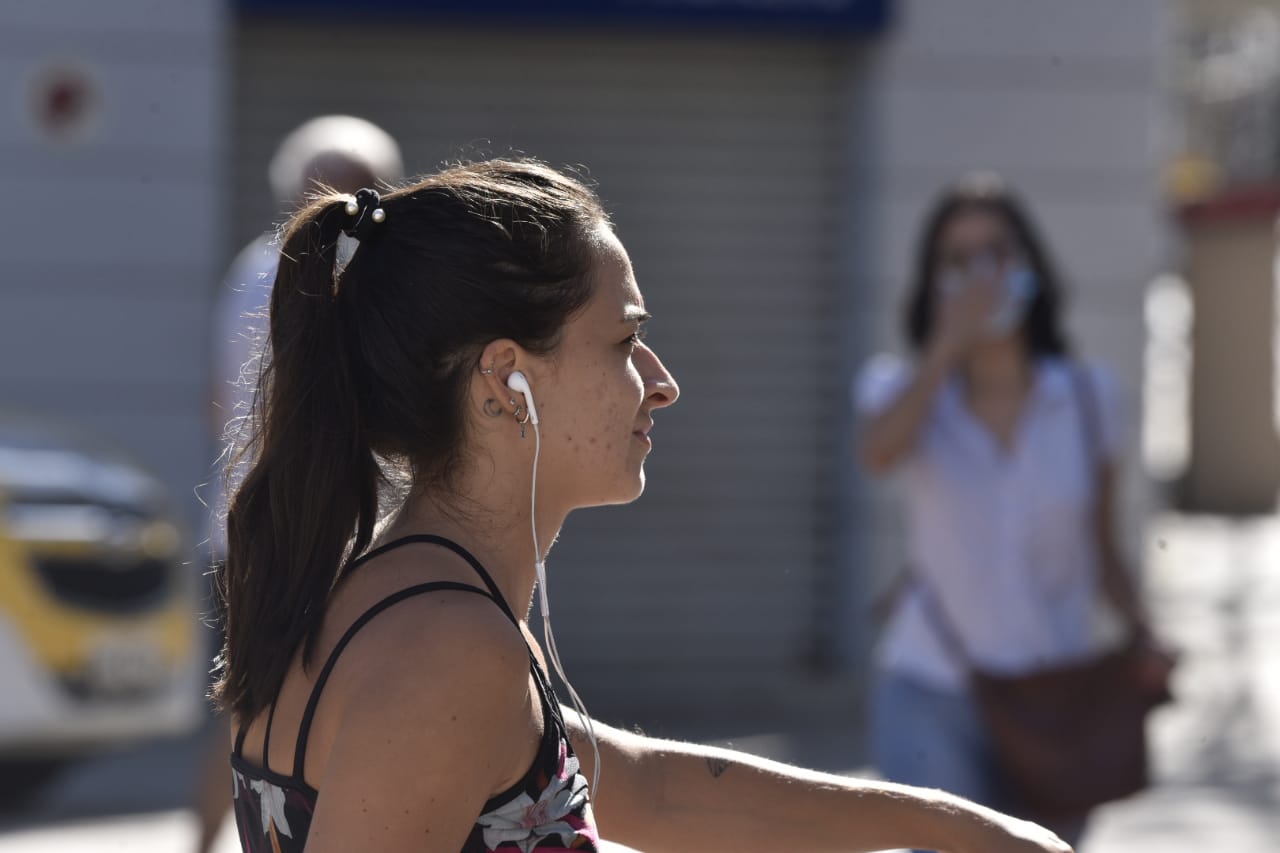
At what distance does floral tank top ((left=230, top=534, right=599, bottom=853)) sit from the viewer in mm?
1878

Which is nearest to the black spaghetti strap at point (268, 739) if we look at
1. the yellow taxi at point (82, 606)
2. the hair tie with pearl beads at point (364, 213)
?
the hair tie with pearl beads at point (364, 213)

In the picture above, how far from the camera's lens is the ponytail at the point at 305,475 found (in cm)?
199

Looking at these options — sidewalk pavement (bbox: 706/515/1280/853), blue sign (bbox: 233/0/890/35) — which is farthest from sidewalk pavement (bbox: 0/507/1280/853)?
blue sign (bbox: 233/0/890/35)

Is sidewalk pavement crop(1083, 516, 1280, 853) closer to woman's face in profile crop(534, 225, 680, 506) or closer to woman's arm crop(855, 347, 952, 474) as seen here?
woman's arm crop(855, 347, 952, 474)

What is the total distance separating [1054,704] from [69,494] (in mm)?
4216

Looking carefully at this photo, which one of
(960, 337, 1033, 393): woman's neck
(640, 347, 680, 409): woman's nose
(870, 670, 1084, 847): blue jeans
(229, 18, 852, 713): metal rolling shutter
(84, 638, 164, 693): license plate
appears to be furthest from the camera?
(229, 18, 852, 713): metal rolling shutter

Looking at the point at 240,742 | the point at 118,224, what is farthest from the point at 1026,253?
the point at 118,224

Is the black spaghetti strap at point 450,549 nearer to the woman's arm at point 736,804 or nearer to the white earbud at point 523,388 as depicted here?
the white earbud at point 523,388

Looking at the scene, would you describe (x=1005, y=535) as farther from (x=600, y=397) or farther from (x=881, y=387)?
(x=600, y=397)

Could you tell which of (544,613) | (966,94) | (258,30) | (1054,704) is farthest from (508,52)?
(544,613)

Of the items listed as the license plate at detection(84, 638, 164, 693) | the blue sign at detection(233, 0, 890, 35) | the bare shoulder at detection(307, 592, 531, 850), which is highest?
the blue sign at detection(233, 0, 890, 35)

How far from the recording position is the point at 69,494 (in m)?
6.97

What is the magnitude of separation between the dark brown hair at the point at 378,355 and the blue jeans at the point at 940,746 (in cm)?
211

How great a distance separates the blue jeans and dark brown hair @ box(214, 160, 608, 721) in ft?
6.92
